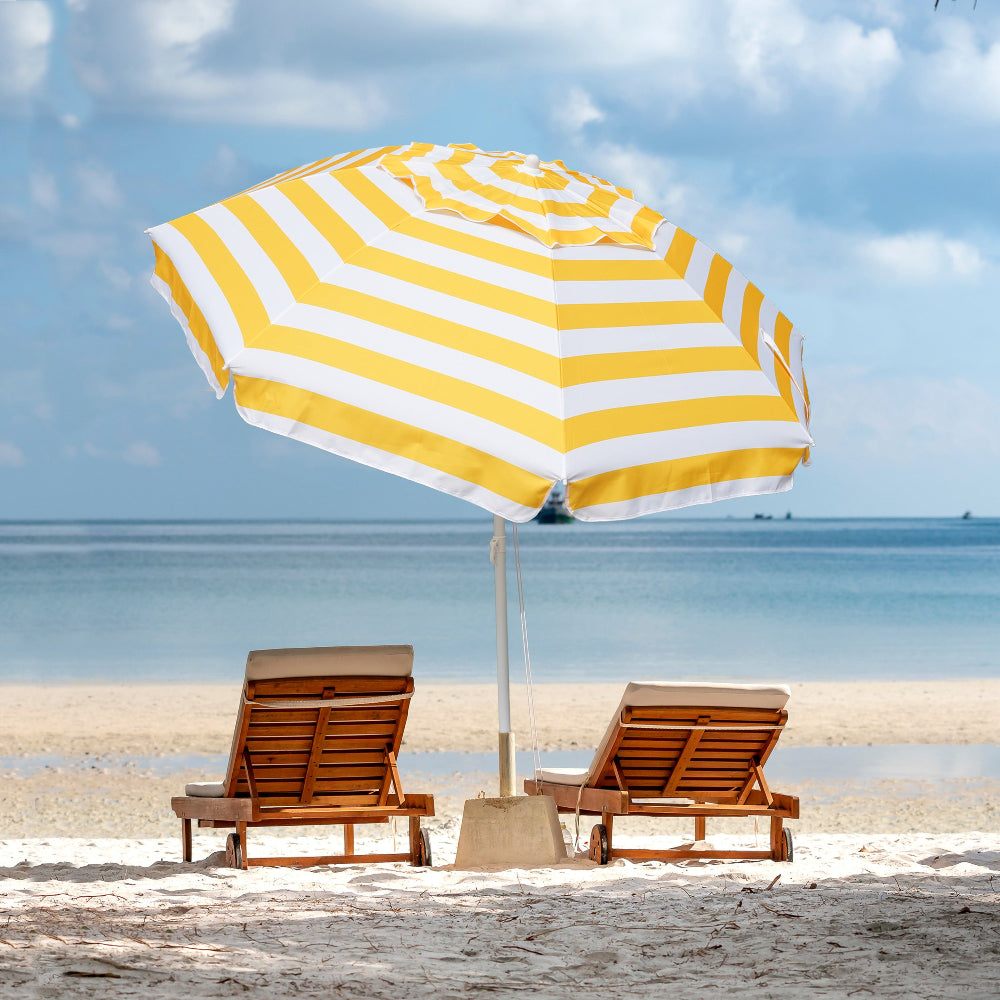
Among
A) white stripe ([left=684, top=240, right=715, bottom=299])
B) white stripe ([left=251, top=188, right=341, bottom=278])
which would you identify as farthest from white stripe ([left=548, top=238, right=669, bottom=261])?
white stripe ([left=251, top=188, right=341, bottom=278])

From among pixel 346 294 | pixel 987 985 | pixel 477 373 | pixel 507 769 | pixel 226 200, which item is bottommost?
pixel 987 985

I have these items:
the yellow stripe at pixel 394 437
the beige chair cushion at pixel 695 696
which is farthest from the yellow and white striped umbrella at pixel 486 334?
the beige chair cushion at pixel 695 696

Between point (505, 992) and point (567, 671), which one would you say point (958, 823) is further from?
point (567, 671)

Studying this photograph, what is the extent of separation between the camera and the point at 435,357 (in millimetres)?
3793

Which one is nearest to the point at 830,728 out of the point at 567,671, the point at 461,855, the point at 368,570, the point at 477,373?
the point at 567,671

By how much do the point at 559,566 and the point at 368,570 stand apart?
8.53 meters

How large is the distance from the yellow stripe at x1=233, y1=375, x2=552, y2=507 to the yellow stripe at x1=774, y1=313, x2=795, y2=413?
129cm

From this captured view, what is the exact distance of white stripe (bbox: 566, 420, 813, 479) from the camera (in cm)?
375

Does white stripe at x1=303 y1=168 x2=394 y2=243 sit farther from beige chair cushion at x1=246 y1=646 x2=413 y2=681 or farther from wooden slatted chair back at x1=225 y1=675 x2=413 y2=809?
wooden slatted chair back at x1=225 y1=675 x2=413 y2=809

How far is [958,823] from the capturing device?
691 cm

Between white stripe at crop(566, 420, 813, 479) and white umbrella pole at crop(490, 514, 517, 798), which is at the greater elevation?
white stripe at crop(566, 420, 813, 479)

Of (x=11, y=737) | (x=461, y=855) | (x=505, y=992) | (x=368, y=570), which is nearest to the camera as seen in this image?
(x=505, y=992)

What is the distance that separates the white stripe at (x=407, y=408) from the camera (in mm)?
3609

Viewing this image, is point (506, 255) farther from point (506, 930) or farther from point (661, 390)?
point (506, 930)
